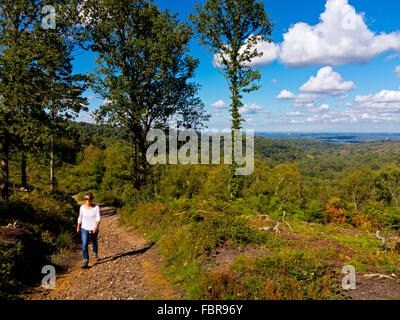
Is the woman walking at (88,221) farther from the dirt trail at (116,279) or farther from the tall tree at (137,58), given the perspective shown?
the tall tree at (137,58)

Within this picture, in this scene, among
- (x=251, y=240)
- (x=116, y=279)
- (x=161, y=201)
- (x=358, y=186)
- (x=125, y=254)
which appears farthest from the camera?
(x=358, y=186)

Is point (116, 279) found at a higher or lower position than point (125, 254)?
higher

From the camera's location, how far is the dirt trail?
5.20 meters

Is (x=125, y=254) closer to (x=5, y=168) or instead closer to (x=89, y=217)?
(x=89, y=217)

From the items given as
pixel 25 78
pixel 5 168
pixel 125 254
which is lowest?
pixel 125 254

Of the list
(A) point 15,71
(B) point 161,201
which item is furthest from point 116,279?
(A) point 15,71

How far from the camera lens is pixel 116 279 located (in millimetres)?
6086

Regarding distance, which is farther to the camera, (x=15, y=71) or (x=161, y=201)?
(x=161, y=201)

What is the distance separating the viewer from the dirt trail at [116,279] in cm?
520

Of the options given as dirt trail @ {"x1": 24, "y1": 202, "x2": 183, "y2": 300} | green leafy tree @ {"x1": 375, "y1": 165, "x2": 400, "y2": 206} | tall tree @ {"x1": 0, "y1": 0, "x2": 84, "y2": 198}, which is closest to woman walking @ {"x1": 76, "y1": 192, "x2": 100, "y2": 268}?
dirt trail @ {"x1": 24, "y1": 202, "x2": 183, "y2": 300}

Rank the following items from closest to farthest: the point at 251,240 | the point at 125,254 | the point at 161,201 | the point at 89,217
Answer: the point at 89,217 < the point at 251,240 < the point at 125,254 < the point at 161,201

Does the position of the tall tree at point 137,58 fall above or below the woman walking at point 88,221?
above

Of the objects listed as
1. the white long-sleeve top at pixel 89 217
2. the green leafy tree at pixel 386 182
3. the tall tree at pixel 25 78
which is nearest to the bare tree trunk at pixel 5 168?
the tall tree at pixel 25 78

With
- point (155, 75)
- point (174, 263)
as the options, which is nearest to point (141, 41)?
point (155, 75)
